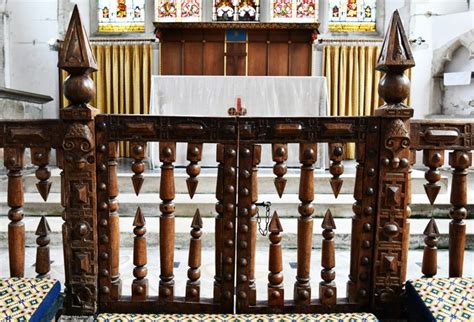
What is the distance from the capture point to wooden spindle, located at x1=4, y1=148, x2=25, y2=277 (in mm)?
1308

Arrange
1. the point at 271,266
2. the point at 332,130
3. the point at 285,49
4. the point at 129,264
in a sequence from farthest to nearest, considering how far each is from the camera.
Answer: the point at 285,49 → the point at 129,264 → the point at 271,266 → the point at 332,130

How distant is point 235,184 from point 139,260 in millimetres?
407

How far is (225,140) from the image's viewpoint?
1.26 metres

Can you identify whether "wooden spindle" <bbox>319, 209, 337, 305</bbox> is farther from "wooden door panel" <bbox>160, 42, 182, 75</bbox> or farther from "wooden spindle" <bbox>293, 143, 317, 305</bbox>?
"wooden door panel" <bbox>160, 42, 182, 75</bbox>

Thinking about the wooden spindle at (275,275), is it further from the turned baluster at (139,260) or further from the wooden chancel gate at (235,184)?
the turned baluster at (139,260)

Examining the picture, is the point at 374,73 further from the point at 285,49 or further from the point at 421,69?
the point at 285,49

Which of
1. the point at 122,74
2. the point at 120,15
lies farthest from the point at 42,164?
the point at 120,15

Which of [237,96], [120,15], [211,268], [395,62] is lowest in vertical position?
[211,268]

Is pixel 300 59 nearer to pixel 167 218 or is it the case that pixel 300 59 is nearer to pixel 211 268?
pixel 211 268

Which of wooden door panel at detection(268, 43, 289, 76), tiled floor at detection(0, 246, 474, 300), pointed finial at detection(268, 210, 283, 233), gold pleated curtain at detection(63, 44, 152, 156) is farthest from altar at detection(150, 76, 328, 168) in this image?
pointed finial at detection(268, 210, 283, 233)

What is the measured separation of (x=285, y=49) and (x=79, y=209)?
18.8ft

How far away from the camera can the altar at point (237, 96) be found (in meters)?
4.71

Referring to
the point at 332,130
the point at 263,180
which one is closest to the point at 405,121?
the point at 332,130

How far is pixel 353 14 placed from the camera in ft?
23.3
